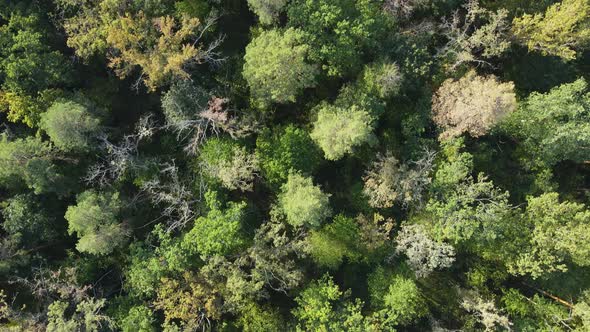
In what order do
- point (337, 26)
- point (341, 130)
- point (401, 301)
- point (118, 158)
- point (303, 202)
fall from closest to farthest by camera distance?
point (303, 202) < point (341, 130) < point (401, 301) < point (337, 26) < point (118, 158)

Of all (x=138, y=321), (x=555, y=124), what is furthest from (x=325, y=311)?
(x=555, y=124)

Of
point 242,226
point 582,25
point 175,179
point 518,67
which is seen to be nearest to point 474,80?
point 518,67

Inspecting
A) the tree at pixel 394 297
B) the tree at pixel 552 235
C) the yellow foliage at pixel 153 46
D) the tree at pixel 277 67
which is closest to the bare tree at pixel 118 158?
the yellow foliage at pixel 153 46

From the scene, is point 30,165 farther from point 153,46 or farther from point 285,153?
point 285,153

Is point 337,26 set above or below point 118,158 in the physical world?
above

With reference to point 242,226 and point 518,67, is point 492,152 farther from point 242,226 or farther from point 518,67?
point 242,226

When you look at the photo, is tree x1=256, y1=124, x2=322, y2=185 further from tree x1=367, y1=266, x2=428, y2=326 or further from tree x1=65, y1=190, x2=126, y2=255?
tree x1=65, y1=190, x2=126, y2=255

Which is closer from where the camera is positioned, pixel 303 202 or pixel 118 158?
pixel 303 202
